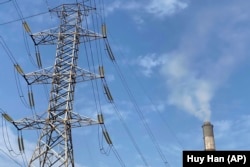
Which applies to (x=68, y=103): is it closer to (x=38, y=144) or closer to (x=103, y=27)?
(x=38, y=144)

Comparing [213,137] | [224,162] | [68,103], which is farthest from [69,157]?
[224,162]

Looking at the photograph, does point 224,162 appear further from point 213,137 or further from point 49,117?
point 49,117

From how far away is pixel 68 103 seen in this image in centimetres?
3650

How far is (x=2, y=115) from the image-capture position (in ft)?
116

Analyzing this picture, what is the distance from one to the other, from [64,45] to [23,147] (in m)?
10.6

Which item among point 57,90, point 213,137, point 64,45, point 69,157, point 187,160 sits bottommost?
point 187,160

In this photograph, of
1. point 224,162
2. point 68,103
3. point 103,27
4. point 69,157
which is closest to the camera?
point 224,162

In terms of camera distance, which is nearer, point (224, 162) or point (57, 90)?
point (224, 162)

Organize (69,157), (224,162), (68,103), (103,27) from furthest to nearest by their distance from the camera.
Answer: (103,27) → (68,103) → (69,157) → (224,162)

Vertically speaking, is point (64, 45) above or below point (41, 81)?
above

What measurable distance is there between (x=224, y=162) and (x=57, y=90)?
1928cm

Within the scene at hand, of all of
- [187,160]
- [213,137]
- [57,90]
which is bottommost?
[187,160]

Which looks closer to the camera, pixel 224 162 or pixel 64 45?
pixel 224 162

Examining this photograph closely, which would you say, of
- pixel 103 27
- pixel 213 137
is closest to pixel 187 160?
pixel 213 137
